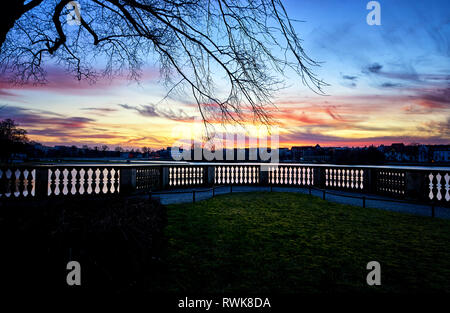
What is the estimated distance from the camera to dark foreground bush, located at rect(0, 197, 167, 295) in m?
1.87

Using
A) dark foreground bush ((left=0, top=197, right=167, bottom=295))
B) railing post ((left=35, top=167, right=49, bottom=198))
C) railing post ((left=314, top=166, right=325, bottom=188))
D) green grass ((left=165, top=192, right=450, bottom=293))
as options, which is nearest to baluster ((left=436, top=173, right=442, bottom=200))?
green grass ((left=165, top=192, right=450, bottom=293))

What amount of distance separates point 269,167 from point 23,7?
13.9 metres

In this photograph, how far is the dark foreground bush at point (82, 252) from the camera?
187 cm

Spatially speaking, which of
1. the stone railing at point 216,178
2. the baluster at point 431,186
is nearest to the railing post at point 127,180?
the stone railing at point 216,178

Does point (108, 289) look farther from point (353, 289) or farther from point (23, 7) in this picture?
point (23, 7)

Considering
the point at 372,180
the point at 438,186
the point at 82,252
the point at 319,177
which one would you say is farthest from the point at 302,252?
the point at 319,177

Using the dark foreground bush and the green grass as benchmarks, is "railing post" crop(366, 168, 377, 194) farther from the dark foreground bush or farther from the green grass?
the dark foreground bush

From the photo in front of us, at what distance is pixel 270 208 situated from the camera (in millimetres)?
8508

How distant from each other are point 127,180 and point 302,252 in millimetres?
9519

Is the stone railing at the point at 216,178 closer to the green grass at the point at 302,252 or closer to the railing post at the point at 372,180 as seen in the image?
the railing post at the point at 372,180

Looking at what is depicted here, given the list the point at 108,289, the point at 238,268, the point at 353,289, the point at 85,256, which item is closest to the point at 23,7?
the point at 85,256

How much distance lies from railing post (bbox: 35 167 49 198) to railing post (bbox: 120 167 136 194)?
114 inches

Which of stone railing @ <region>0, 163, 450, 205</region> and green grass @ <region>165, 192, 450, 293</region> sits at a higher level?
stone railing @ <region>0, 163, 450, 205</region>
